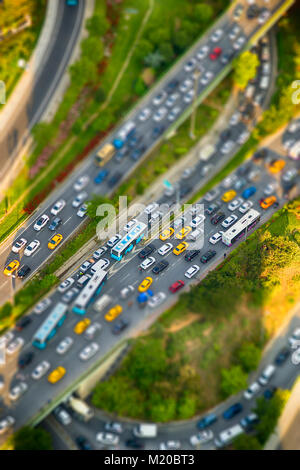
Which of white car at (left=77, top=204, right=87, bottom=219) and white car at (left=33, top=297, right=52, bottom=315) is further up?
white car at (left=77, top=204, right=87, bottom=219)

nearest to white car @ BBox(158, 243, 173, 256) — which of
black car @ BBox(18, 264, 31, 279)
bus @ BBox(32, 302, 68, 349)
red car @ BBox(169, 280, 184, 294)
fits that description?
red car @ BBox(169, 280, 184, 294)

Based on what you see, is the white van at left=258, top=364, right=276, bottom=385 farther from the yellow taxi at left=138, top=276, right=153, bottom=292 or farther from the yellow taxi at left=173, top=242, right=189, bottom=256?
the yellow taxi at left=173, top=242, right=189, bottom=256

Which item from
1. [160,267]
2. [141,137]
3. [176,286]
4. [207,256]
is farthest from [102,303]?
[141,137]

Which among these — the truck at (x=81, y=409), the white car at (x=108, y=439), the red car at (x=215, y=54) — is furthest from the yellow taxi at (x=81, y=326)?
the red car at (x=215, y=54)

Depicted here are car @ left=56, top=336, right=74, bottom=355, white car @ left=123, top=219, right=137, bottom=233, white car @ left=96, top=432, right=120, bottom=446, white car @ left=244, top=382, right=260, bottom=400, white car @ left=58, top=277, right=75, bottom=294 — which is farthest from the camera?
white car @ left=123, top=219, right=137, bottom=233

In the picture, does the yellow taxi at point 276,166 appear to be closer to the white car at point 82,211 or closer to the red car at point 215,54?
the red car at point 215,54

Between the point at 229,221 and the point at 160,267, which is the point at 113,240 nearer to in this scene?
the point at 160,267

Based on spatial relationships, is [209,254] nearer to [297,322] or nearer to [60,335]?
[297,322]
